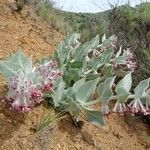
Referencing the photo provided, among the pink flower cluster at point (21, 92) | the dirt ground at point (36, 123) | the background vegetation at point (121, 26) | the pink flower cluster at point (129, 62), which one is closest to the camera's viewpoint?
the pink flower cluster at point (21, 92)

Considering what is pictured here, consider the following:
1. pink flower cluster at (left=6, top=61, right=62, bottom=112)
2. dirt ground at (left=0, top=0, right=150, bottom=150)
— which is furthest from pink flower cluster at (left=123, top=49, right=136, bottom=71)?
pink flower cluster at (left=6, top=61, right=62, bottom=112)

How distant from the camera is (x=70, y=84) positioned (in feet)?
15.7

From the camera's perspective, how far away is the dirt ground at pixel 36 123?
4008mm

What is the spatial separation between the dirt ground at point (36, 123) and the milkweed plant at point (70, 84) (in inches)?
7.5

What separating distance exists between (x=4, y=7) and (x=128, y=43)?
1660mm

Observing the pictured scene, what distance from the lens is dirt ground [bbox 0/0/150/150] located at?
13.1 ft

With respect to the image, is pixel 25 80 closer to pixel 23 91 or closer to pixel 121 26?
pixel 23 91

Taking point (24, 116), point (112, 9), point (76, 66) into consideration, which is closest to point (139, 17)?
point (112, 9)

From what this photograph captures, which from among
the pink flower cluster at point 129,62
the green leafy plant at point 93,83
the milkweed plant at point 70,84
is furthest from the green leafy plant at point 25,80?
→ the pink flower cluster at point 129,62

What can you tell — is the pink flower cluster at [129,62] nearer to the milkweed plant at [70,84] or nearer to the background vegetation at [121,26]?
the milkweed plant at [70,84]

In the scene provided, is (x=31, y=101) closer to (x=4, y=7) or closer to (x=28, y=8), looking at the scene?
(x=4, y=7)

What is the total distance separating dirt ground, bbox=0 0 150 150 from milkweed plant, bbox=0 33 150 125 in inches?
7.5

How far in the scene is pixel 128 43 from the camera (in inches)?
273

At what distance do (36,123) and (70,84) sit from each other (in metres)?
0.68
